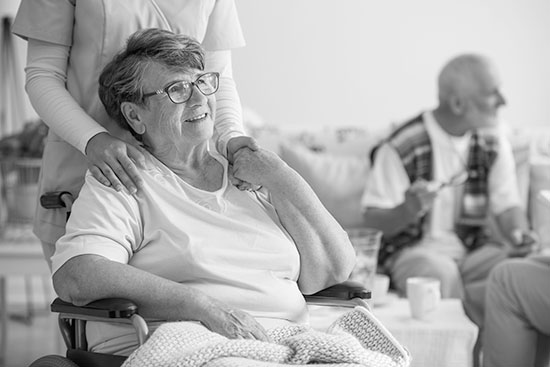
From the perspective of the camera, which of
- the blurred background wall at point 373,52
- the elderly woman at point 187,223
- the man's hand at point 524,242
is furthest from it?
the blurred background wall at point 373,52

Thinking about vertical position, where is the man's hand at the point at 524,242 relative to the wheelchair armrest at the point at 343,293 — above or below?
below

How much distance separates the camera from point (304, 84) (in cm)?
443

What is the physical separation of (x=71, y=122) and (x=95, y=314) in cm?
47

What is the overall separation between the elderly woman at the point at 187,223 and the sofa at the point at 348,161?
60.8 inches

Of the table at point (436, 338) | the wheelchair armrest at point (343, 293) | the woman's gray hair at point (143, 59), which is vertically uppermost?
the woman's gray hair at point (143, 59)

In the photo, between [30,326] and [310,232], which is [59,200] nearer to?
[310,232]

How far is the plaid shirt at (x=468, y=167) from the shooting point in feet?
11.3

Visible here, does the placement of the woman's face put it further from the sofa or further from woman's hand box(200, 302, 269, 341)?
the sofa

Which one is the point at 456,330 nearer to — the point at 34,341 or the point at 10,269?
the point at 10,269

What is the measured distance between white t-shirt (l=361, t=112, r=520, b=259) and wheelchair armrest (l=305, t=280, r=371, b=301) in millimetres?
1383

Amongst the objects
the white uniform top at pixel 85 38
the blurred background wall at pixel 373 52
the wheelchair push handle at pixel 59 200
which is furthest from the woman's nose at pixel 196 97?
the blurred background wall at pixel 373 52

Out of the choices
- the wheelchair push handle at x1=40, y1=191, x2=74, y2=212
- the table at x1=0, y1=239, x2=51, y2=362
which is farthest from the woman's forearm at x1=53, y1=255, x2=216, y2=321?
the table at x1=0, y1=239, x2=51, y2=362

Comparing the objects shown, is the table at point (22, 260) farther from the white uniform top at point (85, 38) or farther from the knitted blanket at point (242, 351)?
the knitted blanket at point (242, 351)

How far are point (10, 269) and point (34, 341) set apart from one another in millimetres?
851
